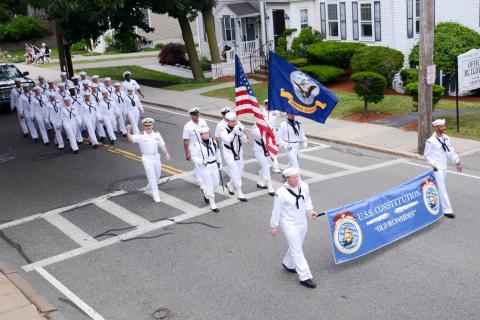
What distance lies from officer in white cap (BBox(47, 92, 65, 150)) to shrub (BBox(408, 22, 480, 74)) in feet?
50.7

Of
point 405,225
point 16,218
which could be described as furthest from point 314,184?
point 16,218

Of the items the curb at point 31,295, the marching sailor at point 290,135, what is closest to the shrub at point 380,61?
the marching sailor at point 290,135

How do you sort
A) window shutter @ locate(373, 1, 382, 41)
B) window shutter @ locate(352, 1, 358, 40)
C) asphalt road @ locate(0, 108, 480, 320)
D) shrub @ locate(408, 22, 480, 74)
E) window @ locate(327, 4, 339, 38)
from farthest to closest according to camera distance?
window @ locate(327, 4, 339, 38) → window shutter @ locate(352, 1, 358, 40) → window shutter @ locate(373, 1, 382, 41) → shrub @ locate(408, 22, 480, 74) → asphalt road @ locate(0, 108, 480, 320)

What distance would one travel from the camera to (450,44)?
26406 millimetres

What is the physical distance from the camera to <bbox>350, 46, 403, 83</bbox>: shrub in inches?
1046

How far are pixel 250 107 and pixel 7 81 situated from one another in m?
15.9

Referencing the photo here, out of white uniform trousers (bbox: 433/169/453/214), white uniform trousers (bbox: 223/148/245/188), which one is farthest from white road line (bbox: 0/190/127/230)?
white uniform trousers (bbox: 433/169/453/214)

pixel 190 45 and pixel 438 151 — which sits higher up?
pixel 190 45

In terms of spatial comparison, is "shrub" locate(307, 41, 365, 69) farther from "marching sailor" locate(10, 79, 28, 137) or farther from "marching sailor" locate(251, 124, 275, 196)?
"marching sailor" locate(251, 124, 275, 196)

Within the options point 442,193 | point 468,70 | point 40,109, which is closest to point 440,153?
point 442,193

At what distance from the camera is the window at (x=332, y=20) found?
98.8ft

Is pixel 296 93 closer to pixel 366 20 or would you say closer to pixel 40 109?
pixel 40 109

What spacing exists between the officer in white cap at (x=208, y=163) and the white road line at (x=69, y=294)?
3713 mm

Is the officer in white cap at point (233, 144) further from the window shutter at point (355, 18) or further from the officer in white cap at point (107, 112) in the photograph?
the window shutter at point (355, 18)
